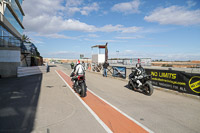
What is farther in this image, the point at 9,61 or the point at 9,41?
the point at 9,41

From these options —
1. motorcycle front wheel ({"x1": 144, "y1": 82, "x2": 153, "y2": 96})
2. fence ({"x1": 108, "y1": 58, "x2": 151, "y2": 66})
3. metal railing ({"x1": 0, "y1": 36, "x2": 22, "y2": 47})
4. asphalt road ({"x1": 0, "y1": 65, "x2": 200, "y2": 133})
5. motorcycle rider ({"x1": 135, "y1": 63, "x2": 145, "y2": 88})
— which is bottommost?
asphalt road ({"x1": 0, "y1": 65, "x2": 200, "y2": 133})

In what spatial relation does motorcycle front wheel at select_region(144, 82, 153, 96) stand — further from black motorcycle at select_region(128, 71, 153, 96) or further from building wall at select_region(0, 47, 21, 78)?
building wall at select_region(0, 47, 21, 78)

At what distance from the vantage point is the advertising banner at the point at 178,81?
7406 millimetres

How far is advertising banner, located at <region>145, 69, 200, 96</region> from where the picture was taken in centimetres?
741

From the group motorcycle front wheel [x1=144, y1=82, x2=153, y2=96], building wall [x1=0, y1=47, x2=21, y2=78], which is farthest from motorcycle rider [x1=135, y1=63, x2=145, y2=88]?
building wall [x1=0, y1=47, x2=21, y2=78]

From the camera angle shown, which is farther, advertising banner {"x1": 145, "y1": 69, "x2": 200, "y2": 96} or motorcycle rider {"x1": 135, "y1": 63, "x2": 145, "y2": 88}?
motorcycle rider {"x1": 135, "y1": 63, "x2": 145, "y2": 88}

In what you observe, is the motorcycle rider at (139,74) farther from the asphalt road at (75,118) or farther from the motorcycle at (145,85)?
the asphalt road at (75,118)

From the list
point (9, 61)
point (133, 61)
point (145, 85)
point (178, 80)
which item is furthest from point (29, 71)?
point (178, 80)

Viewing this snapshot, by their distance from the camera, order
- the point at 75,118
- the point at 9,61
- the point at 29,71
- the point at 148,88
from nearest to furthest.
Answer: the point at 75,118 < the point at 148,88 < the point at 9,61 < the point at 29,71

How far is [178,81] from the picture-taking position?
27.2ft

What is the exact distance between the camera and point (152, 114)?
4.88 metres

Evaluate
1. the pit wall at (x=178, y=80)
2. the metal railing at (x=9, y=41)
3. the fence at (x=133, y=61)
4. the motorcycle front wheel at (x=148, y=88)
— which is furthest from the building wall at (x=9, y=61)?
the fence at (x=133, y=61)

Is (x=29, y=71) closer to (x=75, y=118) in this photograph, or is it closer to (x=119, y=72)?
(x=119, y=72)

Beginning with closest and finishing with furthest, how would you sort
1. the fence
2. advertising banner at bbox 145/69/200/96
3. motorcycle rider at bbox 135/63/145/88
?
advertising banner at bbox 145/69/200/96
motorcycle rider at bbox 135/63/145/88
the fence
